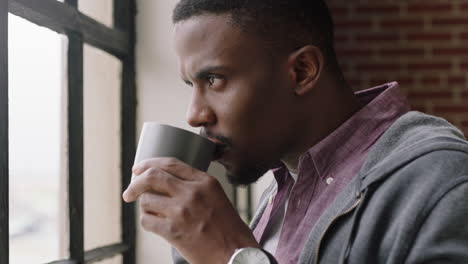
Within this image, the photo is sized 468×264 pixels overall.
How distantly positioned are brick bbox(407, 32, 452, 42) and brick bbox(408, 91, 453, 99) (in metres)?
0.24

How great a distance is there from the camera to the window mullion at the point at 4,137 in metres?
1.01

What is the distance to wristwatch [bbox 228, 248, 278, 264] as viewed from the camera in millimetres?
772

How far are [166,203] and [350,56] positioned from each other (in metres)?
2.32

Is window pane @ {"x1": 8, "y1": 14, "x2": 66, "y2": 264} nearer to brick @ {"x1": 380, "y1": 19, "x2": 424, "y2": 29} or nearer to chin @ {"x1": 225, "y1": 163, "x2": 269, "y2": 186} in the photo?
Answer: chin @ {"x1": 225, "y1": 163, "x2": 269, "y2": 186}

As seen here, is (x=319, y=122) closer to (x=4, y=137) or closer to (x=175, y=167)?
(x=175, y=167)

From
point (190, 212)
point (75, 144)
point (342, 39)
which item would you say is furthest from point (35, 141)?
point (342, 39)

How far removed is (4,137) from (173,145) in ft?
1.09

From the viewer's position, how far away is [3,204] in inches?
40.1

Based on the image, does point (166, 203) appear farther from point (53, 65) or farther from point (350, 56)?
point (350, 56)

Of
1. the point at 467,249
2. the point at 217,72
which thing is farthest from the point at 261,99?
the point at 467,249

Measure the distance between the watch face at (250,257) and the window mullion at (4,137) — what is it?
43 centimetres

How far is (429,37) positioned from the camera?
9.76 ft

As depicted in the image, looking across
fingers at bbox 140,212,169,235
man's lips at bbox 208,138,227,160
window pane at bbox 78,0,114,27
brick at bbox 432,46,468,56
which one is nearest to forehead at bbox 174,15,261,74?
man's lips at bbox 208,138,227,160

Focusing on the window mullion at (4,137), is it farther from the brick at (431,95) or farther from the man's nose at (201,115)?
the brick at (431,95)
